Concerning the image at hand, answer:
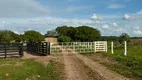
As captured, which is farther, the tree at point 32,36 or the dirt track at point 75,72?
the tree at point 32,36

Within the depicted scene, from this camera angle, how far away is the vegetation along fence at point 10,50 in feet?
90.7

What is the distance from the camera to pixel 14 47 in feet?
93.3

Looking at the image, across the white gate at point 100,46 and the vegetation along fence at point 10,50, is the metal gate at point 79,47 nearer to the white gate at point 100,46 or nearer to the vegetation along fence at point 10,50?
the white gate at point 100,46

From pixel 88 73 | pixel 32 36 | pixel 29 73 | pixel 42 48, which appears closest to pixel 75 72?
pixel 88 73

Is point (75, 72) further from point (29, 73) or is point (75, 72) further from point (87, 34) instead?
point (87, 34)

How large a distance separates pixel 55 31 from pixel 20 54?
12035cm

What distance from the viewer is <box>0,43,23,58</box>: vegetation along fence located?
90.7 feet

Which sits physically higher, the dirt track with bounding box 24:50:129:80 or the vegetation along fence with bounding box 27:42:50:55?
the vegetation along fence with bounding box 27:42:50:55

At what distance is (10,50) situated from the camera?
27953mm

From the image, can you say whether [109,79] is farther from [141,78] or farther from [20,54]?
[20,54]

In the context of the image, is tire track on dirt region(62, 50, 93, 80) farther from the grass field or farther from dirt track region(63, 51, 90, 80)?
the grass field

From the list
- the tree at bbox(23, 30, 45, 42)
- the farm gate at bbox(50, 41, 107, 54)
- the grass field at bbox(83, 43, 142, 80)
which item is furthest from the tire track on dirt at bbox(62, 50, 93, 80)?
the tree at bbox(23, 30, 45, 42)

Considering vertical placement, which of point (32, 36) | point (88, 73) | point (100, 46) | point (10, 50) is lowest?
point (88, 73)

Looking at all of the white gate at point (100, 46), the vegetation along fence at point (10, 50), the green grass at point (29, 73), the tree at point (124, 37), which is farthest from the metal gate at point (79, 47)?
the tree at point (124, 37)
